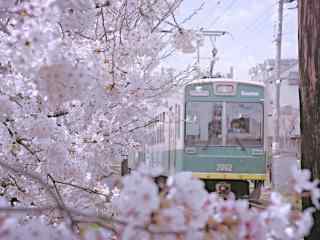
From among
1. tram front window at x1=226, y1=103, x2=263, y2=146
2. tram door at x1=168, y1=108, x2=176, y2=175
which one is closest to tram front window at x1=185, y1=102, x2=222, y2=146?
tram front window at x1=226, y1=103, x2=263, y2=146

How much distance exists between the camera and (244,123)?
12070mm

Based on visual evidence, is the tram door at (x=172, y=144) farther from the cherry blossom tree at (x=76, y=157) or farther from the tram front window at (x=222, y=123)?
the cherry blossom tree at (x=76, y=157)

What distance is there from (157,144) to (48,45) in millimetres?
13003

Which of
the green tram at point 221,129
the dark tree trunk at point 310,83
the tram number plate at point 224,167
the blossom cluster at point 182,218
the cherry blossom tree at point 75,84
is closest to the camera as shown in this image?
the blossom cluster at point 182,218

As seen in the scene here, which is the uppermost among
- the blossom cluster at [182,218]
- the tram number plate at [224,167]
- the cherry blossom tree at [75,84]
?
the cherry blossom tree at [75,84]

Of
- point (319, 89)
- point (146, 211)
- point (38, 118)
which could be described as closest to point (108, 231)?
point (146, 211)

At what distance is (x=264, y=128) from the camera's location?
39.3ft

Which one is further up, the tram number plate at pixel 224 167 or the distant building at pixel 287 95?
the distant building at pixel 287 95

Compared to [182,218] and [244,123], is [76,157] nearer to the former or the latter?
[182,218]

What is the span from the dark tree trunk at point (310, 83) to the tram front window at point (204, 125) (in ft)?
26.5

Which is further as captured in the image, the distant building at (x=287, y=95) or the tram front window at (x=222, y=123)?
the distant building at (x=287, y=95)

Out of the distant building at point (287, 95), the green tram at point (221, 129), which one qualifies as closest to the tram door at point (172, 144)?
the green tram at point (221, 129)

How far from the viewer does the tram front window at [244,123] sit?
12008mm

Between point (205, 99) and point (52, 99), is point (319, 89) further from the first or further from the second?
point (205, 99)
